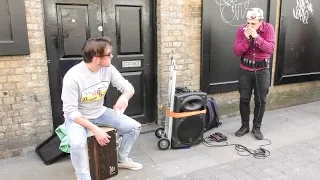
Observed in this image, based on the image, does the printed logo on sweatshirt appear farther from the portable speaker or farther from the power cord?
the power cord

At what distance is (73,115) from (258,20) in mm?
2698

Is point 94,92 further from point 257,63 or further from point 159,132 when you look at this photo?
point 257,63

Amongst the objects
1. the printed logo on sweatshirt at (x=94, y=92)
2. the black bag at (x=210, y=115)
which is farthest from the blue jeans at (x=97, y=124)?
the black bag at (x=210, y=115)

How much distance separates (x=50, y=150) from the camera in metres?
3.64

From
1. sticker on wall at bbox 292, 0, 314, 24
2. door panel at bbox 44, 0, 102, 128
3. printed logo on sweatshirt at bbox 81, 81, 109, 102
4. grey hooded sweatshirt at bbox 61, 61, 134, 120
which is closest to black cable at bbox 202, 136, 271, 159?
grey hooded sweatshirt at bbox 61, 61, 134, 120

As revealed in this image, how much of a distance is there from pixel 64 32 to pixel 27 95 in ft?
3.16

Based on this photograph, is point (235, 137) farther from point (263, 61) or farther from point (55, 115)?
point (55, 115)

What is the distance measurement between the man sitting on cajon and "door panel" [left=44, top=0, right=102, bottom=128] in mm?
1123

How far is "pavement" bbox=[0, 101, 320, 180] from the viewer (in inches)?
129

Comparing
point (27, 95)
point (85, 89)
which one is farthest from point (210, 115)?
point (27, 95)

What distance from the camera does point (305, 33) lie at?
568 cm

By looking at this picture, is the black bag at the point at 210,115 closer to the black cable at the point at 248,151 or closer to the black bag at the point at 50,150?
the black cable at the point at 248,151

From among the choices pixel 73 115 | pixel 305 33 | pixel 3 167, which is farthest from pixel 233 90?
pixel 3 167

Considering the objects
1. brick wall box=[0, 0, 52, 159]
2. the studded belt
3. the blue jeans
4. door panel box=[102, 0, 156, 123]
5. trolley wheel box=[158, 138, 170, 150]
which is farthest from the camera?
door panel box=[102, 0, 156, 123]
